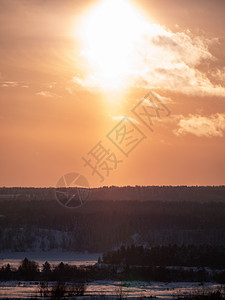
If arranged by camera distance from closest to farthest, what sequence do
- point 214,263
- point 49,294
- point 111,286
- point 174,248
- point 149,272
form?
1. point 49,294
2. point 111,286
3. point 149,272
4. point 214,263
5. point 174,248

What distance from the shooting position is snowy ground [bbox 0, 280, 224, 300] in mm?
79562

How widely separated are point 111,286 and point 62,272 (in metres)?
23.5

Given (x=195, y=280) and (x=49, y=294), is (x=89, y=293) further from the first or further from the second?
(x=195, y=280)

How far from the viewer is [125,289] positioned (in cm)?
8994

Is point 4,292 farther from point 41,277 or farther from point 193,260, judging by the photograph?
point 193,260

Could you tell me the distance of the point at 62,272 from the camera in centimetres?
11575

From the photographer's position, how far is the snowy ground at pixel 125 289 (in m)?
79.6

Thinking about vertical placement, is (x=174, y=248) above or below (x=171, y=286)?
above

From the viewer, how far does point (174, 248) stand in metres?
150

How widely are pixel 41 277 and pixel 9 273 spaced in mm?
7750

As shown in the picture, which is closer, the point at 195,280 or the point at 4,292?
the point at 4,292

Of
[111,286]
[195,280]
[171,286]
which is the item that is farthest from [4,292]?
[195,280]

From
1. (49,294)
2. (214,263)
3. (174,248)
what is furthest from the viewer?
(174,248)

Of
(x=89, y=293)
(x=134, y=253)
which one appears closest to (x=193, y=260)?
(x=134, y=253)
